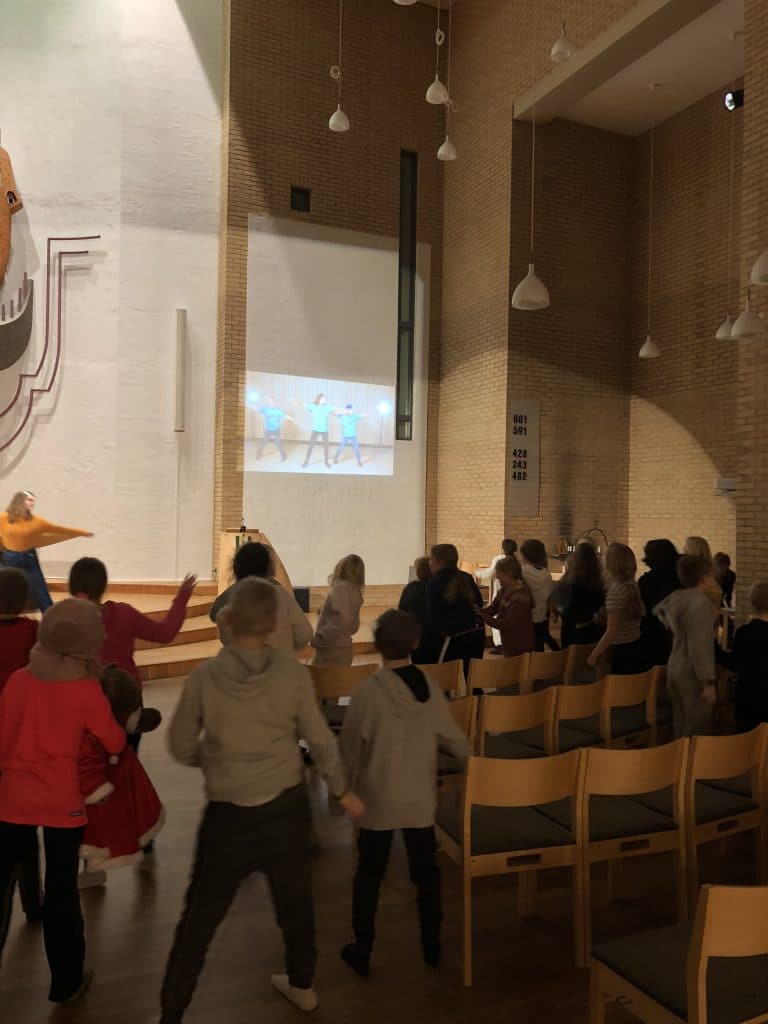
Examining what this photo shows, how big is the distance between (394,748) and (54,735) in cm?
99

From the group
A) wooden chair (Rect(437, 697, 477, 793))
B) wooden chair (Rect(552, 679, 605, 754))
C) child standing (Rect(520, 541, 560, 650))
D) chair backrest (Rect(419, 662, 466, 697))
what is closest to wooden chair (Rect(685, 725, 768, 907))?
wooden chair (Rect(552, 679, 605, 754))

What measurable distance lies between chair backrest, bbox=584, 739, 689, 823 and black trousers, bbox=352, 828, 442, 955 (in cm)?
56

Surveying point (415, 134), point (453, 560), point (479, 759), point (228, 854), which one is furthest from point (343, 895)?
point (415, 134)

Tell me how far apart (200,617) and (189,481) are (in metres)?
2.02

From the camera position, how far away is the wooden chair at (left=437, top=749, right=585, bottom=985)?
8.77ft

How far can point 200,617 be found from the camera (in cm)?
1012

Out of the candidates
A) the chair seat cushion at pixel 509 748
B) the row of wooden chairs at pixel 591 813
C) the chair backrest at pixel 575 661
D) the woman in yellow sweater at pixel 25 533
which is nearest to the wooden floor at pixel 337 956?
the row of wooden chairs at pixel 591 813

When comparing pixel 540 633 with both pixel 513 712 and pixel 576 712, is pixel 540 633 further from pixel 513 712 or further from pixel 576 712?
pixel 513 712

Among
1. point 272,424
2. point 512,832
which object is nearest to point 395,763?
point 512,832

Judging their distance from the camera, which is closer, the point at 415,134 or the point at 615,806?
the point at 615,806

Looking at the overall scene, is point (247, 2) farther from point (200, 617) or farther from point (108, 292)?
point (200, 617)

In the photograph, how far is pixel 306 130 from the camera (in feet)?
37.5

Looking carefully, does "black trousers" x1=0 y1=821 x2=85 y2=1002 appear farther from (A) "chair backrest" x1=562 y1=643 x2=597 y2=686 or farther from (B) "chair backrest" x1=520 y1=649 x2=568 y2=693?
(A) "chair backrest" x1=562 y1=643 x2=597 y2=686

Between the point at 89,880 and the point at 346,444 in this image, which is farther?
the point at 346,444
